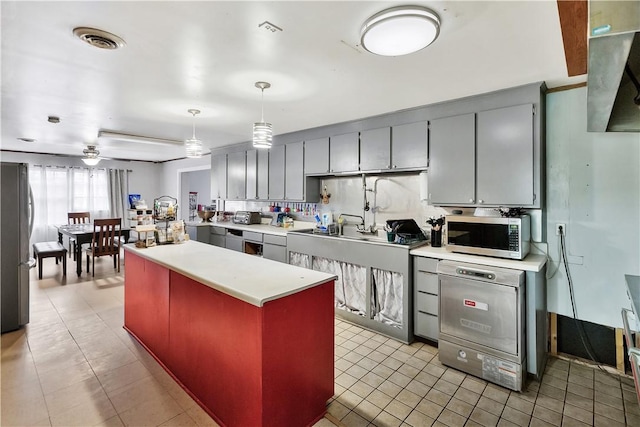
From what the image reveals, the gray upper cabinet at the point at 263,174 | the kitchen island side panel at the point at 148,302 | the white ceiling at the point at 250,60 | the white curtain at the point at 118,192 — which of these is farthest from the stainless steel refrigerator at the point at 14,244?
the white curtain at the point at 118,192

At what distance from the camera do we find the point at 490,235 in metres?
2.47

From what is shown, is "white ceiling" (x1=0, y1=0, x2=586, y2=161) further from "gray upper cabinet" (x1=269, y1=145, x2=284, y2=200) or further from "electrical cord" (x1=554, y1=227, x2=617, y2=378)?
"electrical cord" (x1=554, y1=227, x2=617, y2=378)

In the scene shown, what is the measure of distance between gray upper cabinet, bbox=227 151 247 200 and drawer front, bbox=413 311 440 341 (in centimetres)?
357

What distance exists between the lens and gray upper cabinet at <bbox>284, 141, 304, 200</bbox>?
4.34 m

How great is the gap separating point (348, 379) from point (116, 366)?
189 centimetres

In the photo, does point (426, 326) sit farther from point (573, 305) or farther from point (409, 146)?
point (409, 146)

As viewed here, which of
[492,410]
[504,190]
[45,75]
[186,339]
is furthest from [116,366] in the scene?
[504,190]

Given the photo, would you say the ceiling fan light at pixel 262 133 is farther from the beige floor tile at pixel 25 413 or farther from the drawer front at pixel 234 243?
the drawer front at pixel 234 243

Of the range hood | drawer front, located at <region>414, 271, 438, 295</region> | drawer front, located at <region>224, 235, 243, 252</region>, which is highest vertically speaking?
the range hood

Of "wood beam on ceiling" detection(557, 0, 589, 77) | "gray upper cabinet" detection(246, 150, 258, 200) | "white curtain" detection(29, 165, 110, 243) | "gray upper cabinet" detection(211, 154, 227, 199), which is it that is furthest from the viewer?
"white curtain" detection(29, 165, 110, 243)

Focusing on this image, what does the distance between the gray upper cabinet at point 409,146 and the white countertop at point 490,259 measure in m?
0.91

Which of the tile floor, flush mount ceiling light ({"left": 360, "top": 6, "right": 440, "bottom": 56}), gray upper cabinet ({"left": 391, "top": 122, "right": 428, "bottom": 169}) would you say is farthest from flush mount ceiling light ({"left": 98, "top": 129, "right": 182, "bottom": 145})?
flush mount ceiling light ({"left": 360, "top": 6, "right": 440, "bottom": 56})

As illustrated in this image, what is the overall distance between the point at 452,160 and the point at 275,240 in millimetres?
2470

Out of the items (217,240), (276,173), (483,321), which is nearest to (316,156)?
(276,173)
